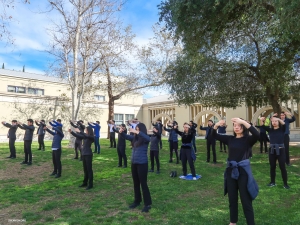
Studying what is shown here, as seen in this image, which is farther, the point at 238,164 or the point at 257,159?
the point at 257,159

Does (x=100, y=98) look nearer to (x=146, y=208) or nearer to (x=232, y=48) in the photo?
(x=232, y=48)

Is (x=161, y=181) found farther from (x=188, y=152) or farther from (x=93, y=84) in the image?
(x=93, y=84)

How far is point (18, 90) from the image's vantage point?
28.7m

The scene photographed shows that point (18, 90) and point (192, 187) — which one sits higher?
point (18, 90)

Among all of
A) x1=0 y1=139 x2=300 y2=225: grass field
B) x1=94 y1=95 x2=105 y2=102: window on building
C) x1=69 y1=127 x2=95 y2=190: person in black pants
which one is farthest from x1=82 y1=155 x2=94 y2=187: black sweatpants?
x1=94 y1=95 x2=105 y2=102: window on building

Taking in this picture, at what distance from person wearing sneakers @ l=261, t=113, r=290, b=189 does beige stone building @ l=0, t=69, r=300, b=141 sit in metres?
17.1

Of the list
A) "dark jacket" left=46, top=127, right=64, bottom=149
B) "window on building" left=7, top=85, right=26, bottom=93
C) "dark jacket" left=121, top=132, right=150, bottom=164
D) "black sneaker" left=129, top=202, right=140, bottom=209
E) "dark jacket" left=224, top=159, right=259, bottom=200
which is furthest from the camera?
"window on building" left=7, top=85, right=26, bottom=93

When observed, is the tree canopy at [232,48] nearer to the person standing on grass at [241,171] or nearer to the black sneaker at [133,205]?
the person standing on grass at [241,171]

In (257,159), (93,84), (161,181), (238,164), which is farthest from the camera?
(93,84)

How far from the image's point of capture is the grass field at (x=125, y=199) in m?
5.20

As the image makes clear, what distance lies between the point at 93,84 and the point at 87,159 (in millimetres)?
20285

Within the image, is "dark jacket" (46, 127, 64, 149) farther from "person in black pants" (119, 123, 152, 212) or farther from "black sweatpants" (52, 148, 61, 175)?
"person in black pants" (119, 123, 152, 212)

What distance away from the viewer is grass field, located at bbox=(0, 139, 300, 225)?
5.20m

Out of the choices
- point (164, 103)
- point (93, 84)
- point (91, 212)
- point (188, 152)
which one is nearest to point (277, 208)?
point (188, 152)
